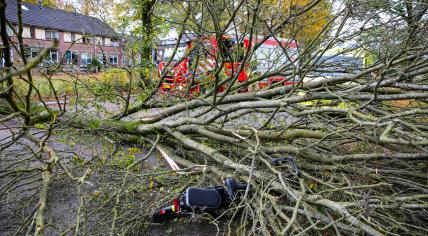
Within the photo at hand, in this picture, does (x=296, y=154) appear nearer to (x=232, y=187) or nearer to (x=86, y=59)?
(x=232, y=187)

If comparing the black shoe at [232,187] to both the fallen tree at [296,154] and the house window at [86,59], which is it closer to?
the fallen tree at [296,154]

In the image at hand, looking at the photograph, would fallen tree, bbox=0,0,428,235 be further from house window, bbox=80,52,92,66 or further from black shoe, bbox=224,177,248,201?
house window, bbox=80,52,92,66

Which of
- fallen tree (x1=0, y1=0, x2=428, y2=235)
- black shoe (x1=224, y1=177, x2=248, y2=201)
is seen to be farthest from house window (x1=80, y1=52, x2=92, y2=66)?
black shoe (x1=224, y1=177, x2=248, y2=201)

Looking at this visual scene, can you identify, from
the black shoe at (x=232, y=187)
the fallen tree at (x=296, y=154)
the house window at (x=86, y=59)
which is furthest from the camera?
the house window at (x=86, y=59)

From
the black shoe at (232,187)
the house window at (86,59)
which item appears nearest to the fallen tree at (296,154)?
the black shoe at (232,187)

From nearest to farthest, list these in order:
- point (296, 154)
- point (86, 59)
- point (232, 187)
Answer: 1. point (232, 187)
2. point (296, 154)
3. point (86, 59)

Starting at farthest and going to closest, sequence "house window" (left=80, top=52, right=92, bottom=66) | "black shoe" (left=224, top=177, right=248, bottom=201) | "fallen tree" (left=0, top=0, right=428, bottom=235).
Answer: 1. "house window" (left=80, top=52, right=92, bottom=66)
2. "black shoe" (left=224, top=177, right=248, bottom=201)
3. "fallen tree" (left=0, top=0, right=428, bottom=235)

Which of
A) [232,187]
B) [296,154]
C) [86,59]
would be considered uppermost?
[86,59]

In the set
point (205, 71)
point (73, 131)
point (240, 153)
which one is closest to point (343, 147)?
point (240, 153)

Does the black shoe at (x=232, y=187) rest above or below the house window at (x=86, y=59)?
below

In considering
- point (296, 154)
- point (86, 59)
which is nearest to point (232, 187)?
point (296, 154)

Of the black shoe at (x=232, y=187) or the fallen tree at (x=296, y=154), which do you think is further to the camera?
the black shoe at (x=232, y=187)

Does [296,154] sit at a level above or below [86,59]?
below

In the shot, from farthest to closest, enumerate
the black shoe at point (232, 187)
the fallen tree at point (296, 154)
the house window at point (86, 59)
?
the house window at point (86, 59)
the black shoe at point (232, 187)
the fallen tree at point (296, 154)
